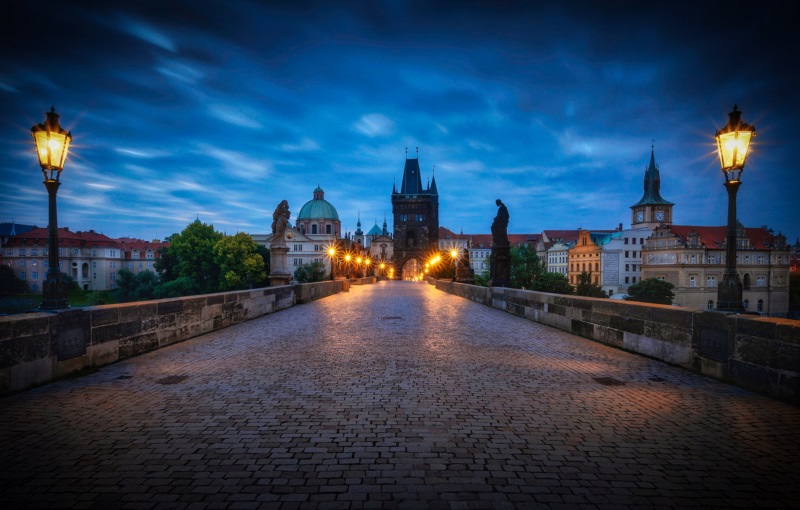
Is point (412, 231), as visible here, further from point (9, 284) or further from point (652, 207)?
point (9, 284)

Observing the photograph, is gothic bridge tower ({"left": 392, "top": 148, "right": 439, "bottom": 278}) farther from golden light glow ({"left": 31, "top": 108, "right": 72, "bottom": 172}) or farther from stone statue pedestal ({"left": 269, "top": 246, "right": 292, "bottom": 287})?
golden light glow ({"left": 31, "top": 108, "right": 72, "bottom": 172})

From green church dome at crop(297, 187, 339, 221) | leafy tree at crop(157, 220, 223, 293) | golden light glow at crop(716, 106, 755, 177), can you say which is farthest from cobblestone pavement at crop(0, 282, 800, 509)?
green church dome at crop(297, 187, 339, 221)

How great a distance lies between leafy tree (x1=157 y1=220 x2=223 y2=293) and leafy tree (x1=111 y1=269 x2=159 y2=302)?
407 centimetres

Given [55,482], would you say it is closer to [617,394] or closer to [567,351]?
[617,394]

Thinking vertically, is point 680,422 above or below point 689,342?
below

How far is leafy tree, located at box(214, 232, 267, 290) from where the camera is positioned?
58097 millimetres

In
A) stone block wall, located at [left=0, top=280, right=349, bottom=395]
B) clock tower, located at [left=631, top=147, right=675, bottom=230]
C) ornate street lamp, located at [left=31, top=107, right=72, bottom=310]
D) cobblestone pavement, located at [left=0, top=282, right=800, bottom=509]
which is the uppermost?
clock tower, located at [left=631, top=147, right=675, bottom=230]

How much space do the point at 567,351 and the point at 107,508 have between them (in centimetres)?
655

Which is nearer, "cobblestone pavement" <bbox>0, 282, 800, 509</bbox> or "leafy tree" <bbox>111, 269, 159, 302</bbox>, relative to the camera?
"cobblestone pavement" <bbox>0, 282, 800, 509</bbox>

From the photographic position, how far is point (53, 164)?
5781 mm

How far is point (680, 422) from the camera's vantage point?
3838mm

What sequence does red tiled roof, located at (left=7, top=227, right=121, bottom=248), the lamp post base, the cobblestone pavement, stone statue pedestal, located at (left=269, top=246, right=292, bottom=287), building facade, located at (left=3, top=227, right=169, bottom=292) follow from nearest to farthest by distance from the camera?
the cobblestone pavement < the lamp post base < stone statue pedestal, located at (left=269, top=246, right=292, bottom=287) < building facade, located at (left=3, top=227, right=169, bottom=292) < red tiled roof, located at (left=7, top=227, right=121, bottom=248)

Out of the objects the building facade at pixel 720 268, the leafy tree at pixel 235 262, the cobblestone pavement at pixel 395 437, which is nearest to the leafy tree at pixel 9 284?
the leafy tree at pixel 235 262

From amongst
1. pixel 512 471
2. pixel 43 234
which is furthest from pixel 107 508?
pixel 43 234
